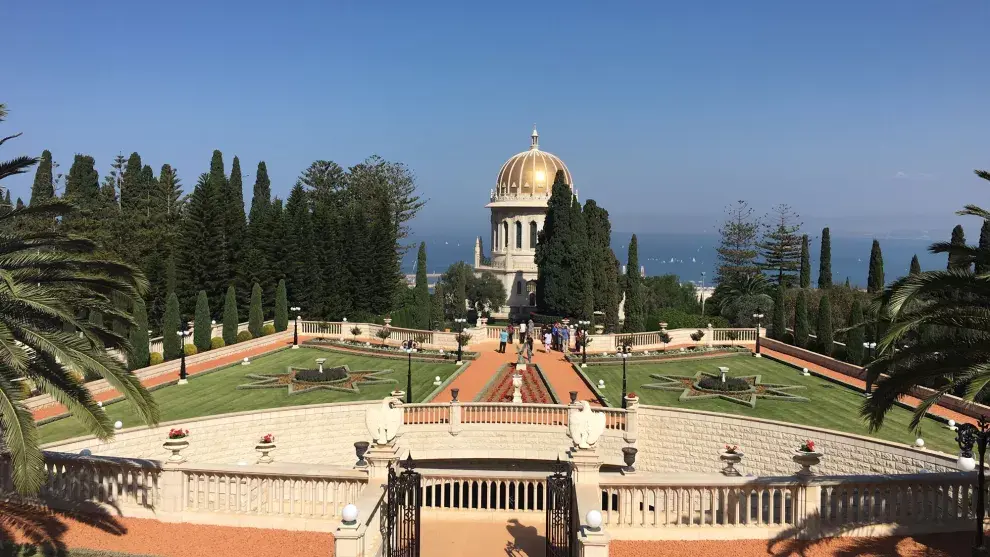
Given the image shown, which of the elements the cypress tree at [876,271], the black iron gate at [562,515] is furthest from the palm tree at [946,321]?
the cypress tree at [876,271]

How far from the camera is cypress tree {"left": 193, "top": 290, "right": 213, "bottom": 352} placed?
38469mm

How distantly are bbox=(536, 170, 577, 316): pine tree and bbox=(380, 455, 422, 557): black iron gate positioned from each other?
42.3m

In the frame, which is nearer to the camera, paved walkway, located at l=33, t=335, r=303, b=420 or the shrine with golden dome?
paved walkway, located at l=33, t=335, r=303, b=420

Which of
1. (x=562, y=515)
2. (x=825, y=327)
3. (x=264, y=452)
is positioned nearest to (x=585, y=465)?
(x=562, y=515)

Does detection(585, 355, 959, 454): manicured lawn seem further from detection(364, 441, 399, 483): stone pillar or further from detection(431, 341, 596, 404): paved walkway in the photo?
detection(364, 441, 399, 483): stone pillar

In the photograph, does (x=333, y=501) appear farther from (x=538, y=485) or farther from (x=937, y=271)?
(x=937, y=271)

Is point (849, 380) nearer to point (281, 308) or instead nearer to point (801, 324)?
point (801, 324)

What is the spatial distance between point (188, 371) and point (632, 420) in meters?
19.5

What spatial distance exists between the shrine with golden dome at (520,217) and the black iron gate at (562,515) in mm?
65693

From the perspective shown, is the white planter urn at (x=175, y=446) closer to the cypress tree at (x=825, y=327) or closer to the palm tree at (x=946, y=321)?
the palm tree at (x=946, y=321)

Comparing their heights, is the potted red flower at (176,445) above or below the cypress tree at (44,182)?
below

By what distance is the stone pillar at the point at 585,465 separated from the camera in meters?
12.9

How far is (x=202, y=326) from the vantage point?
126 feet

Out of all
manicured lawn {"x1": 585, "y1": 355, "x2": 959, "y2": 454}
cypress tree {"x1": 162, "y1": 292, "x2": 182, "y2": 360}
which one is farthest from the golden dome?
cypress tree {"x1": 162, "y1": 292, "x2": 182, "y2": 360}
